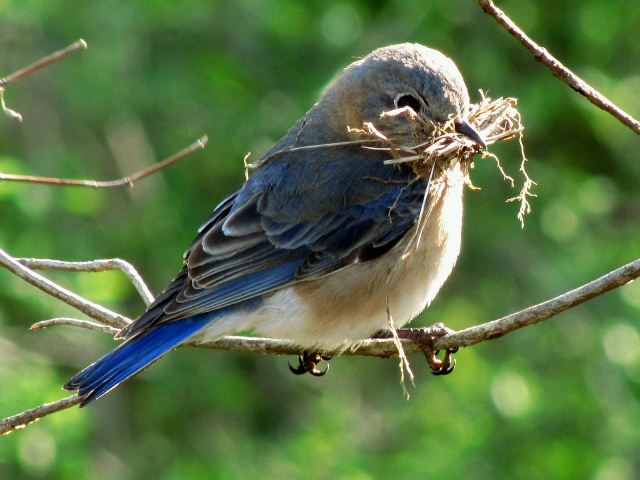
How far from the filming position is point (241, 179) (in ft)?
25.0

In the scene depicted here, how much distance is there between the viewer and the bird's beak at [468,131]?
141 inches

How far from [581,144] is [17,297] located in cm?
403

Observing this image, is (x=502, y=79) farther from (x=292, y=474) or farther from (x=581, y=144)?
(x=292, y=474)

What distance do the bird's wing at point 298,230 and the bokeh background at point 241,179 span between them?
2.16m

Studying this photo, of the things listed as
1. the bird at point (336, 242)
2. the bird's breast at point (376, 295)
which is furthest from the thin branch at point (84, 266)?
the bird's breast at point (376, 295)

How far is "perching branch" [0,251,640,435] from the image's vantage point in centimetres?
281

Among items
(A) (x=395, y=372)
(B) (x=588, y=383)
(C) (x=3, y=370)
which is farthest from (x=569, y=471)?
(C) (x=3, y=370)

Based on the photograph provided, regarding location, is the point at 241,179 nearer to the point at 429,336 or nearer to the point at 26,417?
the point at 429,336

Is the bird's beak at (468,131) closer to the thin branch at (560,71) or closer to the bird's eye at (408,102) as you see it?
the bird's eye at (408,102)

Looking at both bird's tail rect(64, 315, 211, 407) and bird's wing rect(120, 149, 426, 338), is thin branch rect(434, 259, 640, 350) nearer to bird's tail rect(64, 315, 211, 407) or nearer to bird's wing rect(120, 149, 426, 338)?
bird's wing rect(120, 149, 426, 338)

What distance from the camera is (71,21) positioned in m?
7.41

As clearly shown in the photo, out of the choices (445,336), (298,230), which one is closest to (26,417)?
(445,336)

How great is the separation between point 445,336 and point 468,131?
70 cm

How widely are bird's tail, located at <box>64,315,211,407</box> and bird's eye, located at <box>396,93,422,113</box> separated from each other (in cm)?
109
